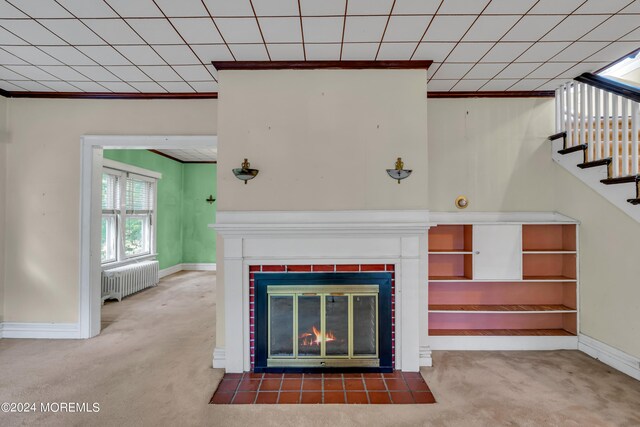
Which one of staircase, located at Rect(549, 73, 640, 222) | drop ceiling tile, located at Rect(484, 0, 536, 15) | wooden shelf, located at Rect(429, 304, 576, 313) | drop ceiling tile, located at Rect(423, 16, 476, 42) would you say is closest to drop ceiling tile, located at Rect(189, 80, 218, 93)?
drop ceiling tile, located at Rect(423, 16, 476, 42)

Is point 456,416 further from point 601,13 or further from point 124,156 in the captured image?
point 124,156

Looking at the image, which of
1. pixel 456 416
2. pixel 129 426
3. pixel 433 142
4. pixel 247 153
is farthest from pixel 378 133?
pixel 129 426

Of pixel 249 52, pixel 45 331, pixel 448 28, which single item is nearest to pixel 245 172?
pixel 249 52

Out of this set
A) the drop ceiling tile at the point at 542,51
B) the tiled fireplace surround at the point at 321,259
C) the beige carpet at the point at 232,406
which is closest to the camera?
the beige carpet at the point at 232,406

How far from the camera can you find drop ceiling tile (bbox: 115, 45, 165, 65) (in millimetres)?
2588

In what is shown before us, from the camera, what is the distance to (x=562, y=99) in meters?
3.36

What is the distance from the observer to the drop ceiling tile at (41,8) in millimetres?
2043

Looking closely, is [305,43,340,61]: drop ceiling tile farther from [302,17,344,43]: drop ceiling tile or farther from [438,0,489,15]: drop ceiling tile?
[438,0,489,15]: drop ceiling tile

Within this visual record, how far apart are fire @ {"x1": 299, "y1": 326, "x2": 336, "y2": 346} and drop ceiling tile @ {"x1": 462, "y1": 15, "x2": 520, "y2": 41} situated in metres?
2.65

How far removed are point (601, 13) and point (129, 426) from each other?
4.18 m

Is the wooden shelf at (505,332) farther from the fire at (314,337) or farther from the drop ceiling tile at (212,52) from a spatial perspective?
the drop ceiling tile at (212,52)

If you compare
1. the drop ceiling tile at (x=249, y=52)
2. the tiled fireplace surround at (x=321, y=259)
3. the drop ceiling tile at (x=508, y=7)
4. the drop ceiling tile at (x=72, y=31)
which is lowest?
the tiled fireplace surround at (x=321, y=259)

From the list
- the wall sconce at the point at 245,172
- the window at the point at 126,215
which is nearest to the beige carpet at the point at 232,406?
the wall sconce at the point at 245,172

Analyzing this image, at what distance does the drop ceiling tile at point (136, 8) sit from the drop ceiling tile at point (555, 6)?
2522mm
